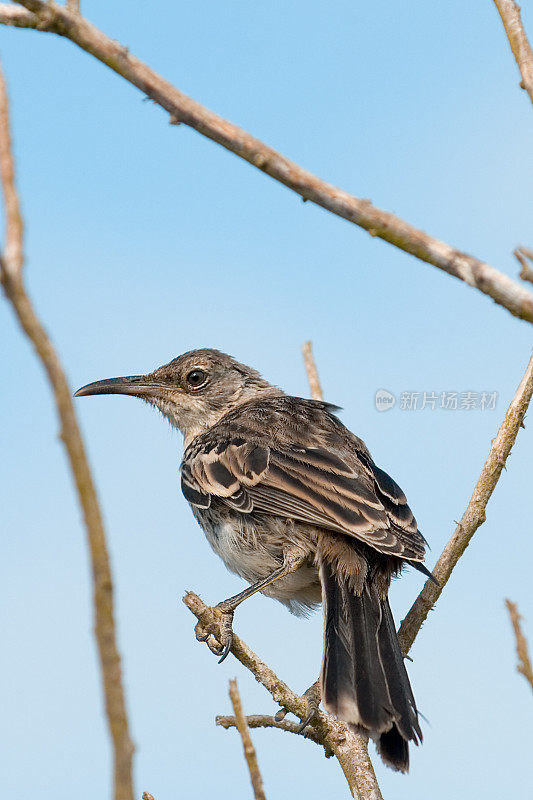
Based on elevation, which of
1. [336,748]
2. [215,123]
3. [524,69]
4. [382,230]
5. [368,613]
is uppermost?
[524,69]

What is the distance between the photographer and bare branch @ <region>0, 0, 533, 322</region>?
8.29 feet

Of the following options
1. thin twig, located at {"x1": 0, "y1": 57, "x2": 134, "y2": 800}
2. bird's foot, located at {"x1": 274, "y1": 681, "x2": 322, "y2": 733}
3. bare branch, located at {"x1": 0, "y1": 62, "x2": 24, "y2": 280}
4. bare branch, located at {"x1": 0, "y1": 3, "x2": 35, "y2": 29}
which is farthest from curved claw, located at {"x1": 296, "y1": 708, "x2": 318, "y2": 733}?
bare branch, located at {"x1": 0, "y1": 62, "x2": 24, "y2": 280}

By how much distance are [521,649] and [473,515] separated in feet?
7.88

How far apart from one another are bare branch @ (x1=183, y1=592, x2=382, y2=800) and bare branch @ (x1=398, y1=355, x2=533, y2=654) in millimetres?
721

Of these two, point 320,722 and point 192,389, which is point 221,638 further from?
point 192,389

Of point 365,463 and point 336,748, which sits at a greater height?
point 365,463

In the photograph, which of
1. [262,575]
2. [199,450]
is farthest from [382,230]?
[199,450]

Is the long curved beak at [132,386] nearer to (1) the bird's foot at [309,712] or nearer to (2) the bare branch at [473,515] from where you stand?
(2) the bare branch at [473,515]

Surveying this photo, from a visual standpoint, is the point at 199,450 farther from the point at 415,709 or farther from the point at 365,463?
the point at 415,709

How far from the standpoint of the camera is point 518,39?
3.62 m

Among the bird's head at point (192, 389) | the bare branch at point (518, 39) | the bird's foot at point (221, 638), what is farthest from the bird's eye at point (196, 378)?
the bare branch at point (518, 39)

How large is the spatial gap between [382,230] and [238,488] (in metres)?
4.01

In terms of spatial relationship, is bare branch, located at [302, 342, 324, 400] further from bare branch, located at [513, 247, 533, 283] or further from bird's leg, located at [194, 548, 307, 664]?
bare branch, located at [513, 247, 533, 283]

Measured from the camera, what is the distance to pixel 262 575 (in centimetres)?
646
